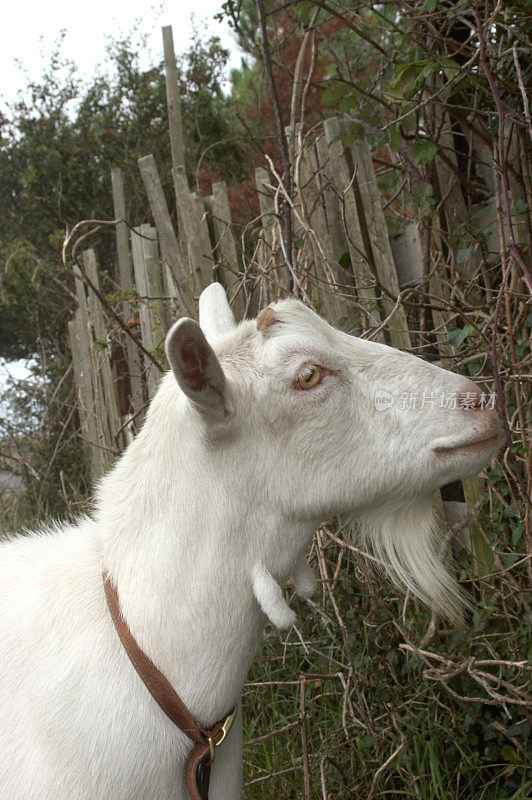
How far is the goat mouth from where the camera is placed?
1.71 meters

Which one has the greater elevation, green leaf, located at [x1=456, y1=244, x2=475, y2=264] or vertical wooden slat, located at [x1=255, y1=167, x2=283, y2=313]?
vertical wooden slat, located at [x1=255, y1=167, x2=283, y2=313]

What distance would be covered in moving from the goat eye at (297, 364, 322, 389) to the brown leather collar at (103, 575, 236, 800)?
0.75m

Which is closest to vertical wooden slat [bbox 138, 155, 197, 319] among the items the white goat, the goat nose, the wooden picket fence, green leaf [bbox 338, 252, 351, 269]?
the wooden picket fence

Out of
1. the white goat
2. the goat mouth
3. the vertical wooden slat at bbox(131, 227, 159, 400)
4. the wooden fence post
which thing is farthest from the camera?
the wooden fence post

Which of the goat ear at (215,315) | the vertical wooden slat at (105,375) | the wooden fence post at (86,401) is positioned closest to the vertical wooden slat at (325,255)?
the goat ear at (215,315)

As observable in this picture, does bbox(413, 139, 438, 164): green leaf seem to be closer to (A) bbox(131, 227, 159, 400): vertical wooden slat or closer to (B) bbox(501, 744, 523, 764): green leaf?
(A) bbox(131, 227, 159, 400): vertical wooden slat

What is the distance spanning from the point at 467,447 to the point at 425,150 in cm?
160

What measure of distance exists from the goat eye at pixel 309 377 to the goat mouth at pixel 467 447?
36 centimetres

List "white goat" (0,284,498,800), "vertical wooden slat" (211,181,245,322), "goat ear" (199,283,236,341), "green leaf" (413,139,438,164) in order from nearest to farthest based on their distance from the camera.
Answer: "white goat" (0,284,498,800), "goat ear" (199,283,236,341), "green leaf" (413,139,438,164), "vertical wooden slat" (211,181,245,322)

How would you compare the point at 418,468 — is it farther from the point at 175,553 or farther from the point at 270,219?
the point at 270,219

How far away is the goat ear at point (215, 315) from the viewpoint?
2.09 m

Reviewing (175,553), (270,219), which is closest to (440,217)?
(270,219)

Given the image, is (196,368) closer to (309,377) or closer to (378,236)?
(309,377)

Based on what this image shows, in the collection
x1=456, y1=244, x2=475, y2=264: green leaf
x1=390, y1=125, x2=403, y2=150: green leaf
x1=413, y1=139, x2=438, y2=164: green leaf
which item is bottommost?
x1=456, y1=244, x2=475, y2=264: green leaf
